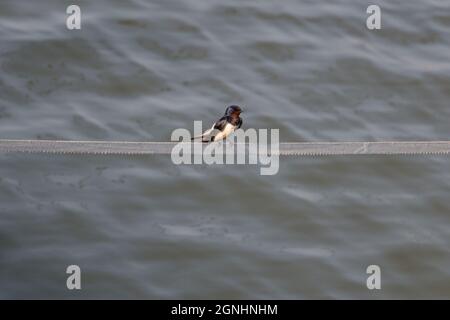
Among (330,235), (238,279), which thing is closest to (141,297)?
(238,279)

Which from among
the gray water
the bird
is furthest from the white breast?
the gray water

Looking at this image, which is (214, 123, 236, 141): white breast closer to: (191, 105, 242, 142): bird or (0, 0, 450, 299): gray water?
(191, 105, 242, 142): bird

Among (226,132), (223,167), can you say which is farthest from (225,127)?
(223,167)

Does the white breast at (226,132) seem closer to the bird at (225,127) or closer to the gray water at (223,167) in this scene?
the bird at (225,127)

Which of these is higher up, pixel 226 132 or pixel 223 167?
pixel 223 167

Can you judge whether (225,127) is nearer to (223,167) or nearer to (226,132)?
(226,132)

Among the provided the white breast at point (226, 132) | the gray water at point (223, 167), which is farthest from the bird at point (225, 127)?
the gray water at point (223, 167)

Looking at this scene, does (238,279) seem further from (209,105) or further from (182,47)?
(182,47)
